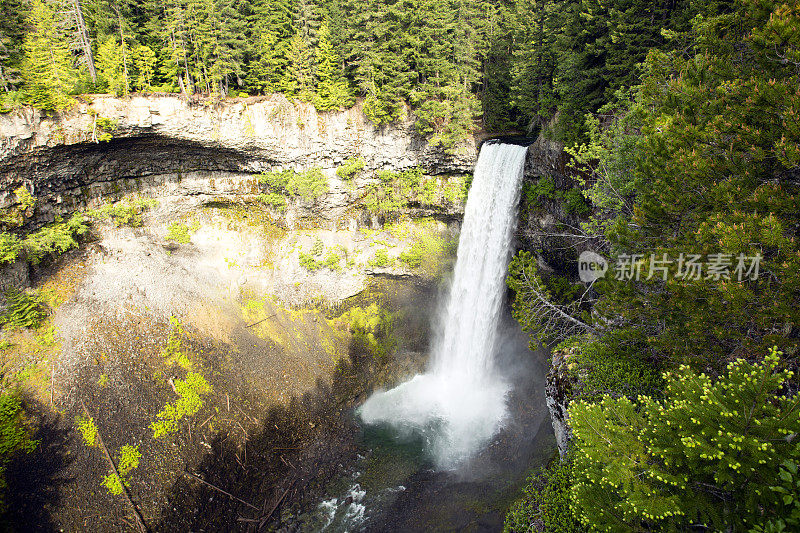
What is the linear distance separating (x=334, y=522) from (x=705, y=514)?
45.8 feet

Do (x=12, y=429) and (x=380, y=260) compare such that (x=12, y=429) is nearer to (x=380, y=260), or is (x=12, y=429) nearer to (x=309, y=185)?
(x=309, y=185)

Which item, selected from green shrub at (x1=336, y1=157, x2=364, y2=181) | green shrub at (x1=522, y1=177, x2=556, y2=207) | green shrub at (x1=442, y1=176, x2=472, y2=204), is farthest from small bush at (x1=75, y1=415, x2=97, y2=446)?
green shrub at (x1=522, y1=177, x2=556, y2=207)

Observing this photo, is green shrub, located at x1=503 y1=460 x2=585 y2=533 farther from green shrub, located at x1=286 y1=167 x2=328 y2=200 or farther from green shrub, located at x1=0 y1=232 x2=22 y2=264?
green shrub, located at x1=0 y1=232 x2=22 y2=264

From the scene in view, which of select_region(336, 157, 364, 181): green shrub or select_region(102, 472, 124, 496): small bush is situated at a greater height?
select_region(336, 157, 364, 181): green shrub

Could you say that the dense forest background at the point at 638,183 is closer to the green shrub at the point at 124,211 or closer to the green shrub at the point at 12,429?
the green shrub at the point at 12,429

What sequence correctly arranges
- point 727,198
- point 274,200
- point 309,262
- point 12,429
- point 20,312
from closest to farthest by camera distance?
point 727,198, point 12,429, point 20,312, point 274,200, point 309,262

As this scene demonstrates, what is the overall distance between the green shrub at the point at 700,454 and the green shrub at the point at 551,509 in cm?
365

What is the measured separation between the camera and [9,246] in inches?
678

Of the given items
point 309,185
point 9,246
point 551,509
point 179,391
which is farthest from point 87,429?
point 551,509

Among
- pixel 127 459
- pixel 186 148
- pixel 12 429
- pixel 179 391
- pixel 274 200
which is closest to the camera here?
pixel 12 429

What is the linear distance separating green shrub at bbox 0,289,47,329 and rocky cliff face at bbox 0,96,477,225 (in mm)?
4294

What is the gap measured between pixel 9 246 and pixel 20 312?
3247 millimetres

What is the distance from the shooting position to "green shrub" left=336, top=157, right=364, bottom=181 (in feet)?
79.6

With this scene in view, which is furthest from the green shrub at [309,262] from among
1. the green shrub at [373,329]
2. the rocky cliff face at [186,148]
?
the green shrub at [373,329]
